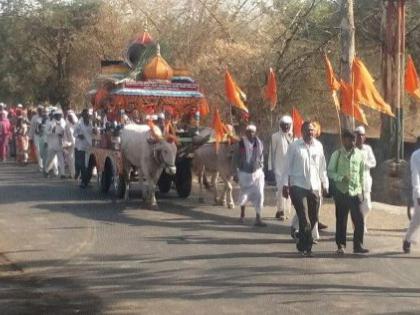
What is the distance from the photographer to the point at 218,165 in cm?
1614

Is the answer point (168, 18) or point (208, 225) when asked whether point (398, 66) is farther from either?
point (168, 18)

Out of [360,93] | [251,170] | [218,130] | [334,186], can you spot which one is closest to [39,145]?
[218,130]

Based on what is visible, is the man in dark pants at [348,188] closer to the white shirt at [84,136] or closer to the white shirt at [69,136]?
the white shirt at [84,136]

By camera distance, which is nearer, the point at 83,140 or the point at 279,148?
the point at 279,148

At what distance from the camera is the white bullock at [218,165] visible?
52.4 feet

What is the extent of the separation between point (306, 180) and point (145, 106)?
295 inches

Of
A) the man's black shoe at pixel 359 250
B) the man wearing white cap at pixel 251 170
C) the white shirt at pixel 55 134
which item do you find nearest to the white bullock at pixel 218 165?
the man wearing white cap at pixel 251 170

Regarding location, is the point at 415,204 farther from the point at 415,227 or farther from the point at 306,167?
the point at 306,167

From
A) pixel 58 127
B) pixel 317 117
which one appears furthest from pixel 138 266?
pixel 317 117

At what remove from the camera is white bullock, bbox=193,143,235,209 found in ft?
52.4

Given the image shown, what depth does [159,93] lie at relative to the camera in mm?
17422

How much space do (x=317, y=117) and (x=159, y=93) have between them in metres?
9.93

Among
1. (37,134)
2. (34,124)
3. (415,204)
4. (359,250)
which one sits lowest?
(359,250)

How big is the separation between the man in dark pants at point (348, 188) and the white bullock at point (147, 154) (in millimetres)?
5090
